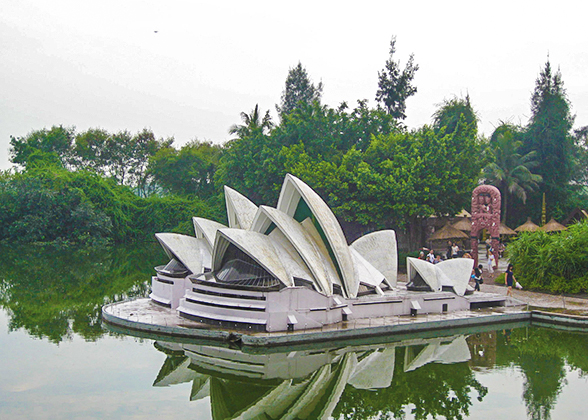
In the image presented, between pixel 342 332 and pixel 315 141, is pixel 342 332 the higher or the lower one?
the lower one

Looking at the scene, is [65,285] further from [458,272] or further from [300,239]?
[458,272]

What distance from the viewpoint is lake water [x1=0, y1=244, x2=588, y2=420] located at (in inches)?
426

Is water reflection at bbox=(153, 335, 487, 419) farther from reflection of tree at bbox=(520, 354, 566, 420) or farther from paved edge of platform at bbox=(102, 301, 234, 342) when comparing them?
reflection of tree at bbox=(520, 354, 566, 420)

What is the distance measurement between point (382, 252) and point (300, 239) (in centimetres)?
482

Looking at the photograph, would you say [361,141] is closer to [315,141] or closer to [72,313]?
[315,141]

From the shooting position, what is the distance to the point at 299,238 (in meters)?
17.6

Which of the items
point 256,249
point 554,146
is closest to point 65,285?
point 256,249

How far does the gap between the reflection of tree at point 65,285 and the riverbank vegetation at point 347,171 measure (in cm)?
763

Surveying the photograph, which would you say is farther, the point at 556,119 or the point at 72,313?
the point at 556,119

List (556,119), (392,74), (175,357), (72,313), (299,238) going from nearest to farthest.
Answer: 1. (175,357)
2. (299,238)
3. (72,313)
4. (556,119)
5. (392,74)

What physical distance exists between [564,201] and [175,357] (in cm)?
3989

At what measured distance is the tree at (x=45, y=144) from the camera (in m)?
67.3

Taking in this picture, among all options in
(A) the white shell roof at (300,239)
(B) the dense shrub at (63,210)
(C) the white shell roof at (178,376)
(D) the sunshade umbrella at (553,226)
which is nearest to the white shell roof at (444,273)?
(A) the white shell roof at (300,239)

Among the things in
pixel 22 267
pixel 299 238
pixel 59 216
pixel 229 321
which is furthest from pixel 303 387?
pixel 59 216
